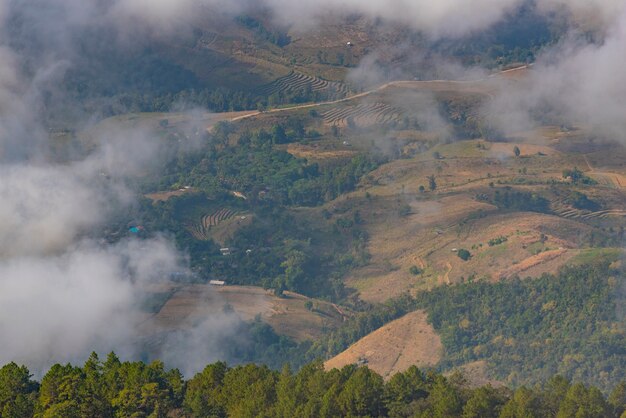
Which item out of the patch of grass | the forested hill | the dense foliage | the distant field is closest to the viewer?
the forested hill

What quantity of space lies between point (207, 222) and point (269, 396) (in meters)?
66.6

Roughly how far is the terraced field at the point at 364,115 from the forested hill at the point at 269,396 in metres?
83.9

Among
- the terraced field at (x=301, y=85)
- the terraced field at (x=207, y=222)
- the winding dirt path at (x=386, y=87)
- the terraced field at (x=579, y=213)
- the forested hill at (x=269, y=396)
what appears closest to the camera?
the forested hill at (x=269, y=396)

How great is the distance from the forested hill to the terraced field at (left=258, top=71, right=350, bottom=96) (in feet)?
302

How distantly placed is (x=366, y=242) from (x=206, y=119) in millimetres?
37582

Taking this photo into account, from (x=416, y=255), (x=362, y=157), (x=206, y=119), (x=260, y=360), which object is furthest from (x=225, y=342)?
(x=206, y=119)

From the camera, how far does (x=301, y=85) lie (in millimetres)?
162250

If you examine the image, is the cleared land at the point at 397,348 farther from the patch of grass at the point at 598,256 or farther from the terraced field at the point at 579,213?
the terraced field at the point at 579,213

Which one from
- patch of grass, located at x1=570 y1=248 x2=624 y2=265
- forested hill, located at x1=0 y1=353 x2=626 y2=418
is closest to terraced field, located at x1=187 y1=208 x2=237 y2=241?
patch of grass, located at x1=570 y1=248 x2=624 y2=265

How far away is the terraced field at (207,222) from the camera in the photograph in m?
131

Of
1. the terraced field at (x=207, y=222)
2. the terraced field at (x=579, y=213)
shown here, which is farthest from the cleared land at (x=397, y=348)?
the terraced field at (x=207, y=222)

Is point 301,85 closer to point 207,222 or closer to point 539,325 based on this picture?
point 207,222

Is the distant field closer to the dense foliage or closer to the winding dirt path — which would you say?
the dense foliage

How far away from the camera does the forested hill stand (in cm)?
6550
